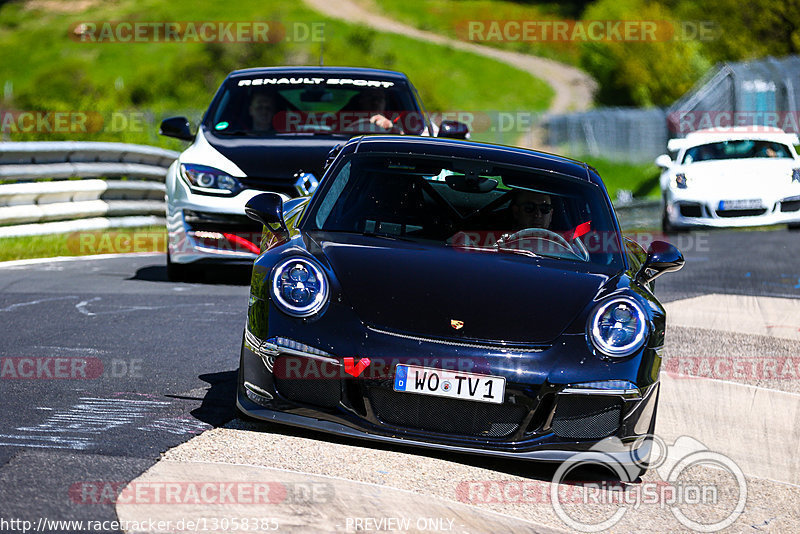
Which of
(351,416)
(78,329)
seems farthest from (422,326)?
(78,329)

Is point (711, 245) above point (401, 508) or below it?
below

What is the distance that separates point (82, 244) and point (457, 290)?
8734mm

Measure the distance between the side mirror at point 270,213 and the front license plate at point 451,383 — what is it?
1.15 metres

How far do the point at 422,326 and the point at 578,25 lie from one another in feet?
307

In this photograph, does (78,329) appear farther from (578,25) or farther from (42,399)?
(578,25)

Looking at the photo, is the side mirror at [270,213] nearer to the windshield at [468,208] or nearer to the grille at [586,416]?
the windshield at [468,208]

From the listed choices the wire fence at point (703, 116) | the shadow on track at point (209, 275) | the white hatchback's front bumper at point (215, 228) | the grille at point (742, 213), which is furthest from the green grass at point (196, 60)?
the white hatchback's front bumper at point (215, 228)

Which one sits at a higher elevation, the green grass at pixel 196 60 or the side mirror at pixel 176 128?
the side mirror at pixel 176 128

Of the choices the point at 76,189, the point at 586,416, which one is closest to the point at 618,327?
the point at 586,416

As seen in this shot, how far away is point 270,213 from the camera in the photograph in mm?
5488

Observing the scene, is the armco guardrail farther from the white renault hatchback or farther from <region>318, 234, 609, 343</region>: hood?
<region>318, 234, 609, 343</region>: hood

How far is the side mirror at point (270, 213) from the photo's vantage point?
5488 millimetres

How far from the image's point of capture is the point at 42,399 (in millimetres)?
5348

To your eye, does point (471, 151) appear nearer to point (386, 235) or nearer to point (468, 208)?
point (468, 208)
